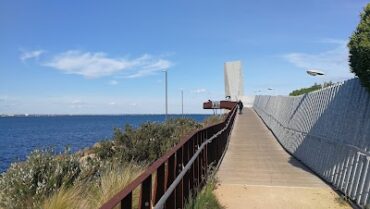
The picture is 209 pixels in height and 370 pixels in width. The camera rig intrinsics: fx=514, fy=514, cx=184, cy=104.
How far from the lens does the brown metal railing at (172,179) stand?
4.53m

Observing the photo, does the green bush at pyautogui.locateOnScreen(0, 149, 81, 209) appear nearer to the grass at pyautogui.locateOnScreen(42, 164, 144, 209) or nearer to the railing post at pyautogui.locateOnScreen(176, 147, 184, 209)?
the grass at pyautogui.locateOnScreen(42, 164, 144, 209)

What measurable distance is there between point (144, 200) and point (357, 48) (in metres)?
6.04

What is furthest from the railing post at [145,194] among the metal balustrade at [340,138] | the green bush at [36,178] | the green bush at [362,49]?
the green bush at [362,49]

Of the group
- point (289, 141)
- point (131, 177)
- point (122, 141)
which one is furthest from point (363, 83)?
point (122, 141)

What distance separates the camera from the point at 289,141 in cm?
2092

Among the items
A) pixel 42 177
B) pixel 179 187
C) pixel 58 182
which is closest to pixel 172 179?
pixel 179 187

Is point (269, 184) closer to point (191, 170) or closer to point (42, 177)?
point (191, 170)

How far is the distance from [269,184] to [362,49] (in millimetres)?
4322

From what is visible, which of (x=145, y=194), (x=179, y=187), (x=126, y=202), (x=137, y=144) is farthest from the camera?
(x=137, y=144)

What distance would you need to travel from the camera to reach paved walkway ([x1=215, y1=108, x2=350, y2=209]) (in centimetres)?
1016

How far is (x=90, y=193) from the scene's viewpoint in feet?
32.5

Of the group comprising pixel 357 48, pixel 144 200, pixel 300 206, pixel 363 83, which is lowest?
pixel 300 206

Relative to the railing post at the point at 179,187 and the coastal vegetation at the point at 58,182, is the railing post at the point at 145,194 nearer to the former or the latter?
the railing post at the point at 179,187

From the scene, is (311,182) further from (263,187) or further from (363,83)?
(363,83)
